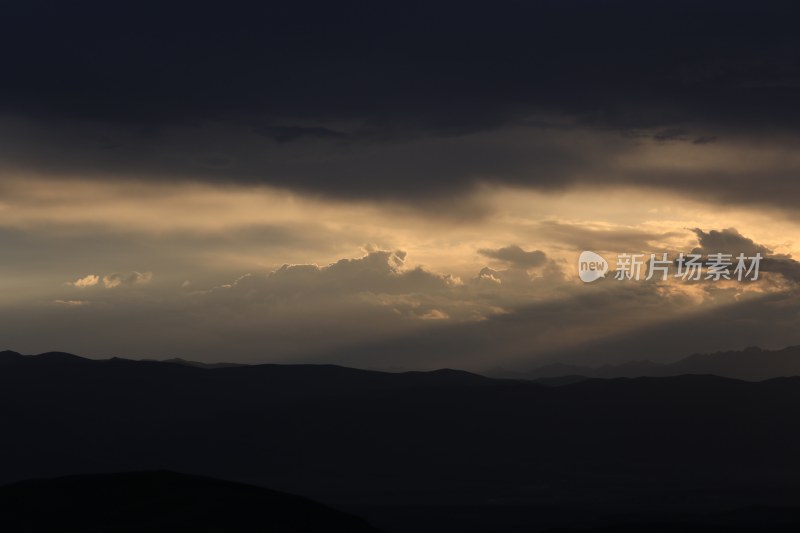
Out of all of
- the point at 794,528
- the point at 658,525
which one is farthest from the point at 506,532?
the point at 794,528

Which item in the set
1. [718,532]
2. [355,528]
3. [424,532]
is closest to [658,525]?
[718,532]

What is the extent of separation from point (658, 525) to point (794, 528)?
2602 centimetres

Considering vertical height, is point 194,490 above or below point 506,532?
above

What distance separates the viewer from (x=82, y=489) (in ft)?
363

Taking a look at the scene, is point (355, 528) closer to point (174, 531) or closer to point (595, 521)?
point (174, 531)

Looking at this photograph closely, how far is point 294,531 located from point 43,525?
25.8m

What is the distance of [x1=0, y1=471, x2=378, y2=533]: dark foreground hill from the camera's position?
313 feet

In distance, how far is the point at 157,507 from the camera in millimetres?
102562

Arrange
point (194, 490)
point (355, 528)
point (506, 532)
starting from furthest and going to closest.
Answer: point (506, 532), point (194, 490), point (355, 528)

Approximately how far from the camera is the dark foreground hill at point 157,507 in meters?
95.5

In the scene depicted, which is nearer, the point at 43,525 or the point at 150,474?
the point at 43,525

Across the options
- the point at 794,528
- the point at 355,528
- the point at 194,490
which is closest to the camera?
the point at 355,528

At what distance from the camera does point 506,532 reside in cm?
19025

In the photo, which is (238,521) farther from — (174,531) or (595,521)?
(595,521)
